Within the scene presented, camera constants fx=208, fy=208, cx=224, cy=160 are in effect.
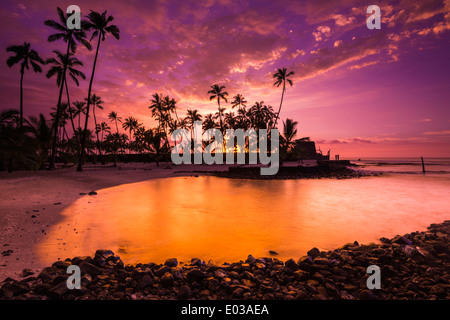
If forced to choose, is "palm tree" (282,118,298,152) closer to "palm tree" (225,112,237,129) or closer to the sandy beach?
"palm tree" (225,112,237,129)

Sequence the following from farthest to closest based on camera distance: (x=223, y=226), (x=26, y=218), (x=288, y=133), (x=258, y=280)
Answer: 1. (x=288, y=133)
2. (x=223, y=226)
3. (x=26, y=218)
4. (x=258, y=280)

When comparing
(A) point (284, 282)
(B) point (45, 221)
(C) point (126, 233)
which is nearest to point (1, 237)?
(B) point (45, 221)

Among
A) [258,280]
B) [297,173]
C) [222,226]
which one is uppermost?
[297,173]

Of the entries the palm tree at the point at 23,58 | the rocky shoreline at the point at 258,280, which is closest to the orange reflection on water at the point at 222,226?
the rocky shoreline at the point at 258,280

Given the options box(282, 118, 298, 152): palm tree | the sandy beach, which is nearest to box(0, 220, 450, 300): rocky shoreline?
the sandy beach

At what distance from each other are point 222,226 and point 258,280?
4.14 meters

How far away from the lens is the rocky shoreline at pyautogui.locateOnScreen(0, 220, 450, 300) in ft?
10.9

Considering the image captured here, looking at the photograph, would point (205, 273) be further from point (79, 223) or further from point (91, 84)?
point (91, 84)

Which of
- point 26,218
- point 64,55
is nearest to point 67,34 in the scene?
point 64,55

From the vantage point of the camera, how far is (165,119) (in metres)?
50.8

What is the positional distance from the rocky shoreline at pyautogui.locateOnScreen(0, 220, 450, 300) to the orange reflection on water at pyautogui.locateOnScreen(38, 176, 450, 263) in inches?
40.5

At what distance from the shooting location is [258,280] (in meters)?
3.71

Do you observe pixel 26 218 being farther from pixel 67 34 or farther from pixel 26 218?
pixel 67 34
